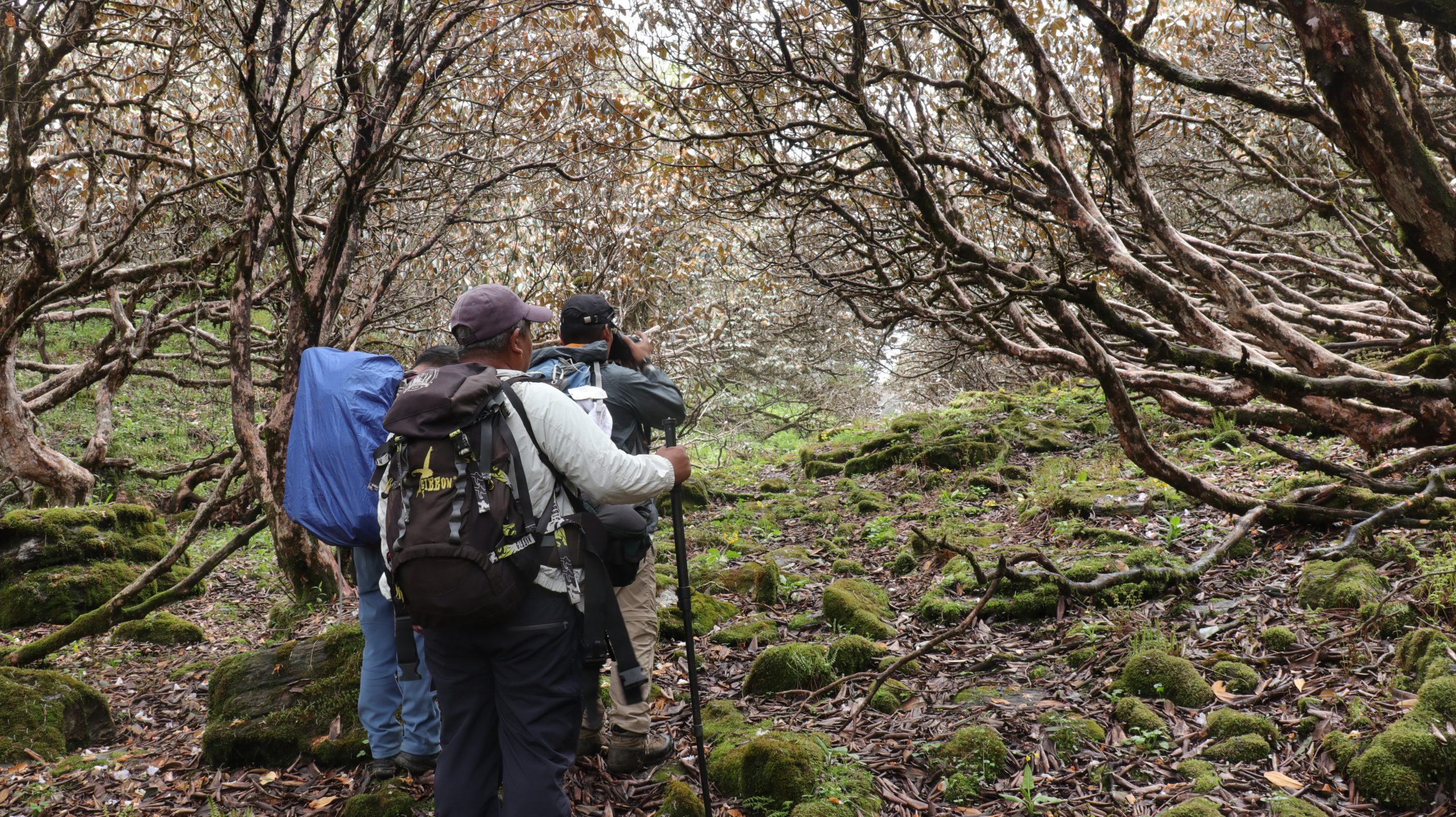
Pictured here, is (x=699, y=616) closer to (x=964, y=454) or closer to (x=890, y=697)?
(x=890, y=697)

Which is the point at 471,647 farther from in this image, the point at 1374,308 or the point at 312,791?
the point at 1374,308

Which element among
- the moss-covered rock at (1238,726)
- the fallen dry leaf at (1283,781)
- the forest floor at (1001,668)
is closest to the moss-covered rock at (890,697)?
the forest floor at (1001,668)

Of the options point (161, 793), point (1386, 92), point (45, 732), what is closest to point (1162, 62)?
point (1386, 92)

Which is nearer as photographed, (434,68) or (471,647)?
(471,647)

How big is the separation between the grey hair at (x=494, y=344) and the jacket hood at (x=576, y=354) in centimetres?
97

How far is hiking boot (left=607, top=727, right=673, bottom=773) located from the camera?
453cm

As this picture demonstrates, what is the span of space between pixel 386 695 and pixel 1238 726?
4077mm

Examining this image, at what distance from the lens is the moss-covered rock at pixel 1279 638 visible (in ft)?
15.3

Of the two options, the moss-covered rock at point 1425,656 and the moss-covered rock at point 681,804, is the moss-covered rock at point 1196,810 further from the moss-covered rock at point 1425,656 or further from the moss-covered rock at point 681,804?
the moss-covered rock at point 681,804

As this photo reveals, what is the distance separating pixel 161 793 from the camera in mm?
4590

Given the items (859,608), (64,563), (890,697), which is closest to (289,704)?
(890,697)

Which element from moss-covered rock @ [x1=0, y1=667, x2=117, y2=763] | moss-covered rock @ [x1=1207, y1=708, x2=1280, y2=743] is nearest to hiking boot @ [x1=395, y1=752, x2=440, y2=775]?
moss-covered rock @ [x1=0, y1=667, x2=117, y2=763]

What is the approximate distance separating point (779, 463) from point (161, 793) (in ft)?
37.8

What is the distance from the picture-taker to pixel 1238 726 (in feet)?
13.0
